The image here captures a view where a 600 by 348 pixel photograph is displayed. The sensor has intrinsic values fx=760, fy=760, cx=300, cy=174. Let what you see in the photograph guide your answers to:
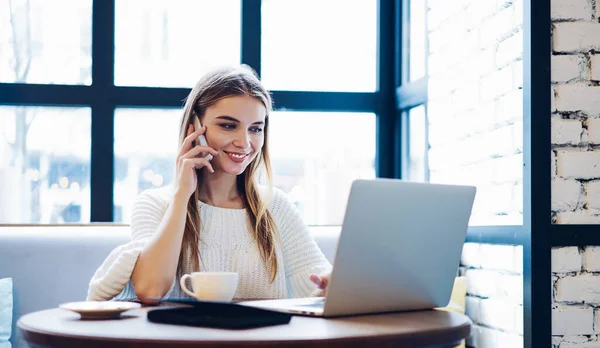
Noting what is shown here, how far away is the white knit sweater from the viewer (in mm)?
2021

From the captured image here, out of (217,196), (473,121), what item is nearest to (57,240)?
(217,196)

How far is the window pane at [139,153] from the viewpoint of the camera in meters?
3.26

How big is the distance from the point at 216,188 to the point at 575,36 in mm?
1131

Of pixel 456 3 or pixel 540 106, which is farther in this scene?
pixel 456 3

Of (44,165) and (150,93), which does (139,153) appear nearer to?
(150,93)

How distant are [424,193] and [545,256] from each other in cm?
95

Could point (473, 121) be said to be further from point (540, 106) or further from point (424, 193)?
point (424, 193)

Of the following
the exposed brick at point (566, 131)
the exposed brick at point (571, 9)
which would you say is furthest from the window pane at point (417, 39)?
the exposed brick at point (566, 131)

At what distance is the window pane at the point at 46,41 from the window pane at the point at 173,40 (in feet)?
0.48

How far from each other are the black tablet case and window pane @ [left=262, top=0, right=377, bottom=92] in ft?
7.17

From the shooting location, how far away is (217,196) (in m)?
2.19

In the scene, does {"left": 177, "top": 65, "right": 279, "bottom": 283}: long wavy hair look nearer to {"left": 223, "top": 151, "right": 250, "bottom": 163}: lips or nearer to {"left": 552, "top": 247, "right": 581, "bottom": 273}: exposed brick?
{"left": 223, "top": 151, "right": 250, "bottom": 163}: lips

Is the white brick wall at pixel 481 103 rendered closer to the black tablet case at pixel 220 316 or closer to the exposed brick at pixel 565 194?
the exposed brick at pixel 565 194

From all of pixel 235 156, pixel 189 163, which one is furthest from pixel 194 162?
pixel 235 156
